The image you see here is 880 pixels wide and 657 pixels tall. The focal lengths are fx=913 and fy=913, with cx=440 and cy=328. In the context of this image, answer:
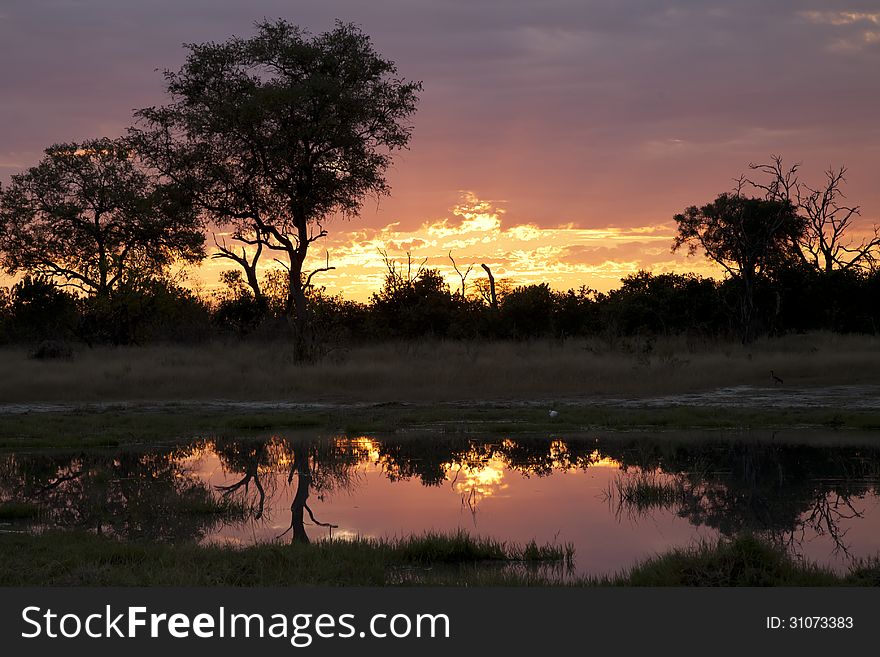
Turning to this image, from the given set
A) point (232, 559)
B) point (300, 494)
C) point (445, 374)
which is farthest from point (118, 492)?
point (445, 374)

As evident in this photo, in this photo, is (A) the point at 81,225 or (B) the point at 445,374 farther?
(A) the point at 81,225

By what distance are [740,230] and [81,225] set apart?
117 ft

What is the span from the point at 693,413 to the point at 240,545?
12.8m

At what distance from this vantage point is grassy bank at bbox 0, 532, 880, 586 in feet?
22.7

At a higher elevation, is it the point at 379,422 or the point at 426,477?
the point at 379,422

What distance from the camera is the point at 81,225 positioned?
5088cm

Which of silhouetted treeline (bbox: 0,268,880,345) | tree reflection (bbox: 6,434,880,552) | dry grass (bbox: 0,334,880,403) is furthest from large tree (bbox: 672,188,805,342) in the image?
tree reflection (bbox: 6,434,880,552)

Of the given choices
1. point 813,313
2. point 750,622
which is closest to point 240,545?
point 750,622

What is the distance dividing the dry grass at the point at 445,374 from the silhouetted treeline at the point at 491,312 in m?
10.0

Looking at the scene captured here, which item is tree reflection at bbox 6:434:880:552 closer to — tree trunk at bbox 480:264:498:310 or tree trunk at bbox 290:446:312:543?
tree trunk at bbox 290:446:312:543

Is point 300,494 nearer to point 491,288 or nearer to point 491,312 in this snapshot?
point 491,312

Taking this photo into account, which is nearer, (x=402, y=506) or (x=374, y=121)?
(x=402, y=506)

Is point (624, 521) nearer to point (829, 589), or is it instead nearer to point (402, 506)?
point (402, 506)

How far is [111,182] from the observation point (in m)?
51.1
